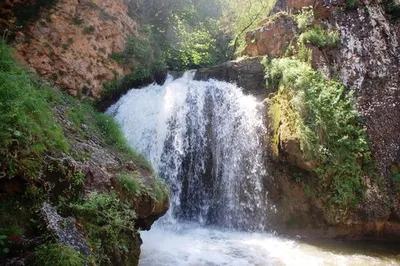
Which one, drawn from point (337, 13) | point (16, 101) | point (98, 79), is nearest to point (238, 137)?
point (98, 79)

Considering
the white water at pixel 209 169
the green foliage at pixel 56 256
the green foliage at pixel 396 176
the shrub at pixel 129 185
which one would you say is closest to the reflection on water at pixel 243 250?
the white water at pixel 209 169

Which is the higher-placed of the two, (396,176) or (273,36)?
(273,36)

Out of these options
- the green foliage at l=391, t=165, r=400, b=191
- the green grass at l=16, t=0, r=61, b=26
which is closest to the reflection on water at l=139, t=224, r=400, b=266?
the green foliage at l=391, t=165, r=400, b=191

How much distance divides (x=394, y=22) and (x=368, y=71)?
287cm

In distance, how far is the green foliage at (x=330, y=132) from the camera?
9375mm

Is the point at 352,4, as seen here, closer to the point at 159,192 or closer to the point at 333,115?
the point at 333,115

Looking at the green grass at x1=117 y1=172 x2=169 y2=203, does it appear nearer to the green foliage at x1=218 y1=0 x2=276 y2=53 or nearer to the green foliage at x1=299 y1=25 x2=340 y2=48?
the green foliage at x1=299 y1=25 x2=340 y2=48

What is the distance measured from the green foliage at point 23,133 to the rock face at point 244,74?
813 centimetres

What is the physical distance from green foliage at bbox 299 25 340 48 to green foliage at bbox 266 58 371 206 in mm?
1561

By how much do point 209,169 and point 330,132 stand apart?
3823 millimetres

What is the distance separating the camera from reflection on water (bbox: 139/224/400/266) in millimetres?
6952

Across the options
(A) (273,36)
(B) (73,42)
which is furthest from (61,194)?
(A) (273,36)

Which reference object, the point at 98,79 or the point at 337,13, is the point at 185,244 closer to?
the point at 98,79

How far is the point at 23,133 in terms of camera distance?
4.49 metres
